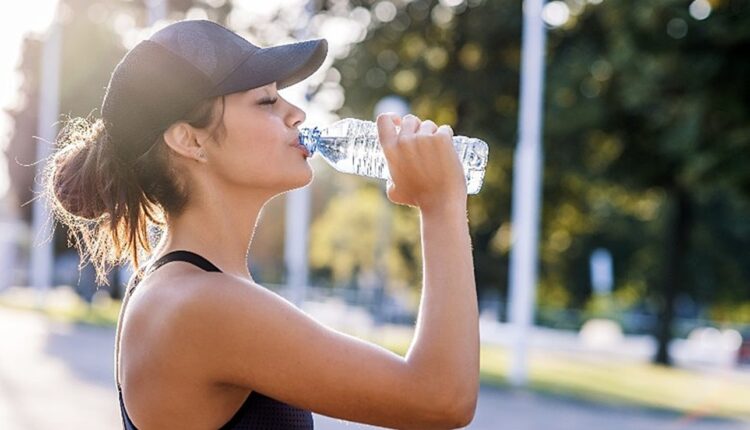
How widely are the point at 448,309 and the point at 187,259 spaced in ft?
1.50

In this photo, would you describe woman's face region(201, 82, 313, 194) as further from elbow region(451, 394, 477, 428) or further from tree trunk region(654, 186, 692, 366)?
tree trunk region(654, 186, 692, 366)

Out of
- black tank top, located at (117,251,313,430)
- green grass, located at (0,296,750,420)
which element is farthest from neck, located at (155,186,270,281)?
green grass, located at (0,296,750,420)

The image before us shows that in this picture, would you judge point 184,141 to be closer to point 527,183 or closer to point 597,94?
point 527,183

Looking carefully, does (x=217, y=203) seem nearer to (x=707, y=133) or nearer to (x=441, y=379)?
(x=441, y=379)

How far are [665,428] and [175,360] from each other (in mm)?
12113

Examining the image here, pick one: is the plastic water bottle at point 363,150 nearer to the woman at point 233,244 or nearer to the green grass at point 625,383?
the woman at point 233,244

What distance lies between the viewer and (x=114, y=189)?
7.41 feet

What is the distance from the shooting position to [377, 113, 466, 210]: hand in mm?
1999

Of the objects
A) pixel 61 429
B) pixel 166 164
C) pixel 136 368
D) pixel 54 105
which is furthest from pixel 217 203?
pixel 54 105

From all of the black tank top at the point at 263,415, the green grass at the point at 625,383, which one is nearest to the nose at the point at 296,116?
the black tank top at the point at 263,415

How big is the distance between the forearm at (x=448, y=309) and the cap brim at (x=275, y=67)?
368mm

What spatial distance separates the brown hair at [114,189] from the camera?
2191 millimetres

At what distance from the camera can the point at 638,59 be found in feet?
68.9

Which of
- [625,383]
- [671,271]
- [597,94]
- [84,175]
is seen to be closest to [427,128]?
[84,175]
